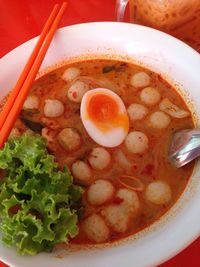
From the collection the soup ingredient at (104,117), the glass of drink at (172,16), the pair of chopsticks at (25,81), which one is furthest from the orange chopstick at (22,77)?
the glass of drink at (172,16)

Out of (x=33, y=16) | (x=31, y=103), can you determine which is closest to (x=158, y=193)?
(x=31, y=103)

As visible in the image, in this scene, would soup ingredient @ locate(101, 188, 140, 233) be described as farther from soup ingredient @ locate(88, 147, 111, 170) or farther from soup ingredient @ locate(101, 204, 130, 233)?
soup ingredient @ locate(88, 147, 111, 170)

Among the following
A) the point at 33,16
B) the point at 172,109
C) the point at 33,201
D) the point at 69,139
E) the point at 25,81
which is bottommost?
the point at 33,201

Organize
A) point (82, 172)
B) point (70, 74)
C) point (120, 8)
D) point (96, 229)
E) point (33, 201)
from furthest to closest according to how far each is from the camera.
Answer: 1. point (120, 8)
2. point (70, 74)
3. point (82, 172)
4. point (96, 229)
5. point (33, 201)

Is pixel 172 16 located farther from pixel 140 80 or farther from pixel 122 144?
pixel 122 144

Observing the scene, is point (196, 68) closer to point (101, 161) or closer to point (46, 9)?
point (101, 161)

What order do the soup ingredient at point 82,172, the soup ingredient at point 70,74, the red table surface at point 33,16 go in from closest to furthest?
the soup ingredient at point 82,172 → the soup ingredient at point 70,74 → the red table surface at point 33,16

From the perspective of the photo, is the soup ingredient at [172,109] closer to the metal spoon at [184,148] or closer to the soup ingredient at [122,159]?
the metal spoon at [184,148]
